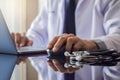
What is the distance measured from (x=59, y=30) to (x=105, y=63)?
1.84ft

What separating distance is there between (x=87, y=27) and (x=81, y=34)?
1.6 inches

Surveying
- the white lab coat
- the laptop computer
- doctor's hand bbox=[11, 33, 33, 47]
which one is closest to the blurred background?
the white lab coat

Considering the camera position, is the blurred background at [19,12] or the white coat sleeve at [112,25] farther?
the blurred background at [19,12]

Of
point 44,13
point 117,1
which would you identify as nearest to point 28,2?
point 44,13

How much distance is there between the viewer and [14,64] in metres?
0.66

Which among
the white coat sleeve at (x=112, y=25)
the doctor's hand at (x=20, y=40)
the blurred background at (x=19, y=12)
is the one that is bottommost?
the blurred background at (x=19, y=12)

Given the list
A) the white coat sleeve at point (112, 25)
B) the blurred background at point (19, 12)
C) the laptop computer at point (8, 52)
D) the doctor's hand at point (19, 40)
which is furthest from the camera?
the blurred background at point (19, 12)

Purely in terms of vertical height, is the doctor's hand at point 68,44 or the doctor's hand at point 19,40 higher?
the doctor's hand at point 68,44

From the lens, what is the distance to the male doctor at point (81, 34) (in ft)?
2.15

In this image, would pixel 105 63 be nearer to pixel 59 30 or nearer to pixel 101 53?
pixel 101 53

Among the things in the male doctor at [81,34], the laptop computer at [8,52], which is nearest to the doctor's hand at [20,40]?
the male doctor at [81,34]

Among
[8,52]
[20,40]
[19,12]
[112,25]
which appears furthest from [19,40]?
[19,12]

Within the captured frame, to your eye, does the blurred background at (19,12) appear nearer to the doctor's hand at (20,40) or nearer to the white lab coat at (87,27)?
the white lab coat at (87,27)

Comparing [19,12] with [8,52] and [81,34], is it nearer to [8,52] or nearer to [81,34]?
→ [81,34]
